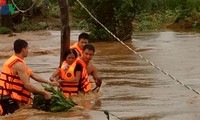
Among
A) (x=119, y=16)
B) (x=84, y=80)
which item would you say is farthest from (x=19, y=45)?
(x=119, y=16)

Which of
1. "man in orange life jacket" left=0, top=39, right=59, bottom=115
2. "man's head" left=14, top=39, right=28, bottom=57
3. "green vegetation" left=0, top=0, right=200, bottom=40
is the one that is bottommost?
"green vegetation" left=0, top=0, right=200, bottom=40

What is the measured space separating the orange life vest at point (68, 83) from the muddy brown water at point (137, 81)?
8.5 inches

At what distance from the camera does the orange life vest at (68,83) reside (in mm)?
9242

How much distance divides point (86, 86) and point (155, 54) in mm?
7585

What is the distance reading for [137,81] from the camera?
1150cm

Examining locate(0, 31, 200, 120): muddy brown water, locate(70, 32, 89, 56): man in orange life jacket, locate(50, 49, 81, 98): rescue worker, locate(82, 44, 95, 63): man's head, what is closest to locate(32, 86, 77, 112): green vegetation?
locate(0, 31, 200, 120): muddy brown water

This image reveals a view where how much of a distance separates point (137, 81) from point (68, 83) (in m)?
2.62

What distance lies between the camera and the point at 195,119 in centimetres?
749

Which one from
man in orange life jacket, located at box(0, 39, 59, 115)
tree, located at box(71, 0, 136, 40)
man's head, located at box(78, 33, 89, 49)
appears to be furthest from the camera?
tree, located at box(71, 0, 136, 40)

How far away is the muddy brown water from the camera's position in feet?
26.0

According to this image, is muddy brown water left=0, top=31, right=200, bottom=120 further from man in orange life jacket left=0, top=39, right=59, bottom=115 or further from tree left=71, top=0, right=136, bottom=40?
tree left=71, top=0, right=136, bottom=40

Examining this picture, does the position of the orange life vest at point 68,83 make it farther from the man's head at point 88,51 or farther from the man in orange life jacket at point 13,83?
the man in orange life jacket at point 13,83

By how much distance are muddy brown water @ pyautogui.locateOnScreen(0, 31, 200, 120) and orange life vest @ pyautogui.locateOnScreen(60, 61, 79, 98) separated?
0.22 m

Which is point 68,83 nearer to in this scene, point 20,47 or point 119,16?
point 20,47
